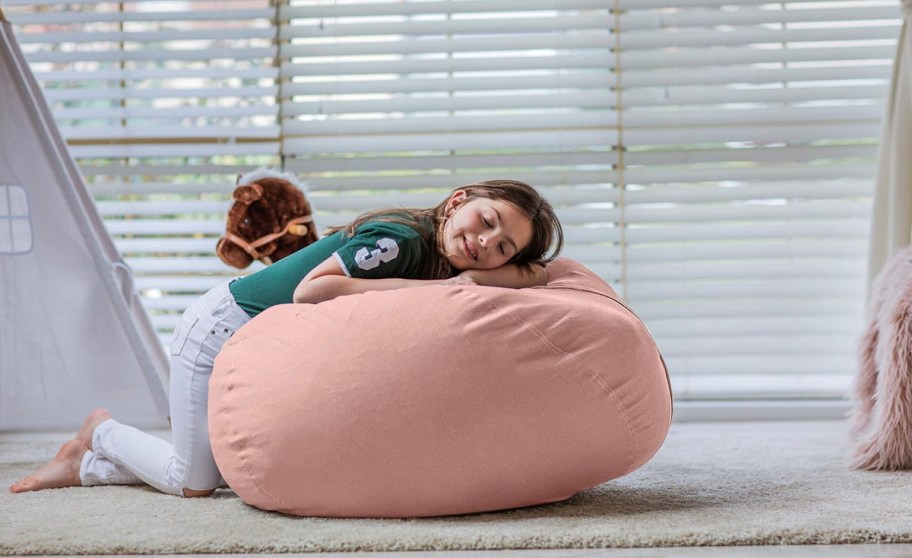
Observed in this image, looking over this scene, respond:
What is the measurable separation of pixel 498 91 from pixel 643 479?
145cm

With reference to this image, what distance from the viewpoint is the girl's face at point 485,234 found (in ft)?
5.77

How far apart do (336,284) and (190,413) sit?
418 mm

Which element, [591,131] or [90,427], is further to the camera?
[591,131]

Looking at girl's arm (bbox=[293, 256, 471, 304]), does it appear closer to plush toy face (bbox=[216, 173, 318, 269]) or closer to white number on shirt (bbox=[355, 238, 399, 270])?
white number on shirt (bbox=[355, 238, 399, 270])

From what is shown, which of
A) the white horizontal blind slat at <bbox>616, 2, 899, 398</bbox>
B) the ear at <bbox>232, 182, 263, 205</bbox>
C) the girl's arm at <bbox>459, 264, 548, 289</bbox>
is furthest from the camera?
the white horizontal blind slat at <bbox>616, 2, 899, 398</bbox>

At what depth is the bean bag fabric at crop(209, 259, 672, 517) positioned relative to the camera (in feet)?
5.02

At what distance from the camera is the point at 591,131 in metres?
2.93

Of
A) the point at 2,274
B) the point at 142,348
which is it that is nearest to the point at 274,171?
the point at 142,348

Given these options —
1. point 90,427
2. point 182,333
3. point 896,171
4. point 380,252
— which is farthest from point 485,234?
point 896,171

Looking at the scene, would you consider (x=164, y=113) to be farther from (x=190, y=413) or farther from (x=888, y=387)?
(x=888, y=387)

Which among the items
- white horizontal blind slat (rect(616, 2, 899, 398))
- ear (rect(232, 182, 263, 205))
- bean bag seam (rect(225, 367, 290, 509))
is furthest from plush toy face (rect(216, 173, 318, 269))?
white horizontal blind slat (rect(616, 2, 899, 398))

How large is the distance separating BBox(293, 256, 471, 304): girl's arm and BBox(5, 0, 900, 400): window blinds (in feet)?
4.02

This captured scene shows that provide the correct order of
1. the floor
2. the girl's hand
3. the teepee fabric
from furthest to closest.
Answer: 1. the teepee fabric
2. the girl's hand
3. the floor

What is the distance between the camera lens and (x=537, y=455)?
156 cm
